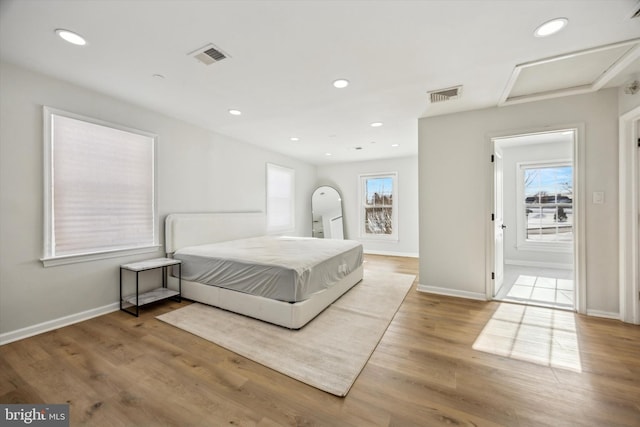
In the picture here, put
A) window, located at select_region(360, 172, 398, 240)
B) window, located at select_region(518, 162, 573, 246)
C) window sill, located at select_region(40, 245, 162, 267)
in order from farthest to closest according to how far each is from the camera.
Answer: window, located at select_region(360, 172, 398, 240), window, located at select_region(518, 162, 573, 246), window sill, located at select_region(40, 245, 162, 267)

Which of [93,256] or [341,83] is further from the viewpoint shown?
[93,256]

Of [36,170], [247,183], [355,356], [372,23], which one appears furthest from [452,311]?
[36,170]

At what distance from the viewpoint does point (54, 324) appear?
2.44 m

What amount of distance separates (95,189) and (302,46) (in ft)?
8.85

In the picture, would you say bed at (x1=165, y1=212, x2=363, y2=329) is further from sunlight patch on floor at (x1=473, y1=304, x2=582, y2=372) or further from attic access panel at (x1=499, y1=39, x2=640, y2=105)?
attic access panel at (x1=499, y1=39, x2=640, y2=105)

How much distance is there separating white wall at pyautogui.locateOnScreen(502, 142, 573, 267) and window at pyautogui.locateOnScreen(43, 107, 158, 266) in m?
6.56

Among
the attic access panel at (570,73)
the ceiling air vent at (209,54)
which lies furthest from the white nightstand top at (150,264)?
the attic access panel at (570,73)

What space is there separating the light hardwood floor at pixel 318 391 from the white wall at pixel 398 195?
12.8 ft

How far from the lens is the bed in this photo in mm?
2451

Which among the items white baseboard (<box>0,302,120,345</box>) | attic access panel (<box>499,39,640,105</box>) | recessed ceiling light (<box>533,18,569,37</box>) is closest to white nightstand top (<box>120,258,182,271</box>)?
white baseboard (<box>0,302,120,345</box>)

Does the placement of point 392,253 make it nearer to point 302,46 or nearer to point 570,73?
point 570,73

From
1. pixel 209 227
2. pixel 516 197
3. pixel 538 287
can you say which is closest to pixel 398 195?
pixel 516 197

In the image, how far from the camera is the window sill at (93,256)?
2.43 meters

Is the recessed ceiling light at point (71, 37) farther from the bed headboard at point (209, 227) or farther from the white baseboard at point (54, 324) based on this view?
the white baseboard at point (54, 324)
